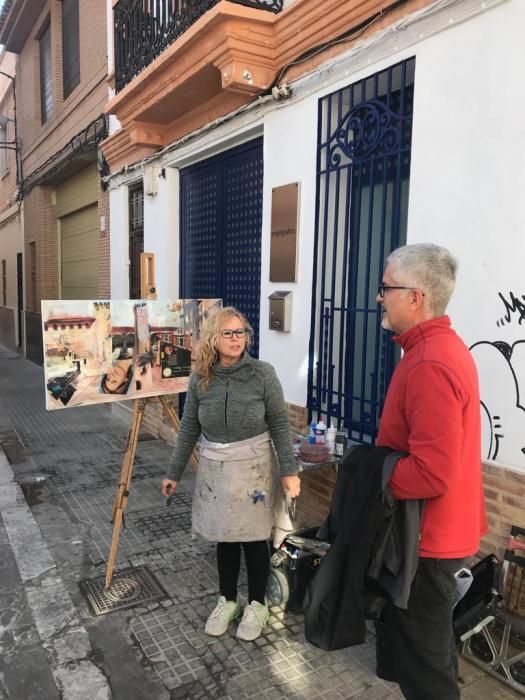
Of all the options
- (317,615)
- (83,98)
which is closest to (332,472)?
(317,615)

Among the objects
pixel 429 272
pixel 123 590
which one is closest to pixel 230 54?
pixel 429 272

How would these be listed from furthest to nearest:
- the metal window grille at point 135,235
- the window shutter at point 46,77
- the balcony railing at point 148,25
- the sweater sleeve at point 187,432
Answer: the window shutter at point 46,77
the metal window grille at point 135,235
the balcony railing at point 148,25
the sweater sleeve at point 187,432

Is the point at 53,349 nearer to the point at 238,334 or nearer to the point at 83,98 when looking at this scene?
the point at 238,334

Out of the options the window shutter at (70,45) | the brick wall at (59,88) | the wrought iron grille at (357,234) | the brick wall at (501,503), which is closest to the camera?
the brick wall at (501,503)

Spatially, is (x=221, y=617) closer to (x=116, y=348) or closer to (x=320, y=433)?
(x=320, y=433)

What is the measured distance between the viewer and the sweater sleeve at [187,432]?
3.02 m

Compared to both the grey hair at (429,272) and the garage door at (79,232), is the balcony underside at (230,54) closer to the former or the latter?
the grey hair at (429,272)

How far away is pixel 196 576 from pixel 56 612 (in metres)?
0.89

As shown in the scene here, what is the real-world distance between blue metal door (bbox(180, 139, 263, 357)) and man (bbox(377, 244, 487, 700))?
128 inches

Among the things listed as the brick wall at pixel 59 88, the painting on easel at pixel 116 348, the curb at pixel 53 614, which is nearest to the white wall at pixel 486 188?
the painting on easel at pixel 116 348

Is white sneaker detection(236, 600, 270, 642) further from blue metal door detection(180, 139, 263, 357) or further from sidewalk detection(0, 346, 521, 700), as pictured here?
blue metal door detection(180, 139, 263, 357)

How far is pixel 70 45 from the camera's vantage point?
35.7 ft

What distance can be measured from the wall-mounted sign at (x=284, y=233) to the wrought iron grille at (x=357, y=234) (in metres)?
0.22

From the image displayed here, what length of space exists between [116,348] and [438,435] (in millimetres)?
2486
